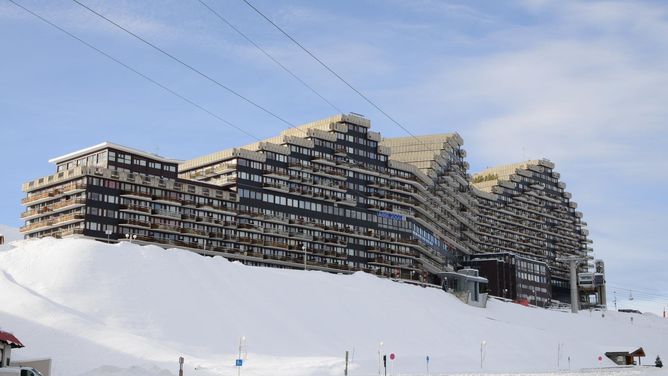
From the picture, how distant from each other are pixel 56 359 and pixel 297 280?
41.1m

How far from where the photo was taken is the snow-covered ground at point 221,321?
74812 millimetres

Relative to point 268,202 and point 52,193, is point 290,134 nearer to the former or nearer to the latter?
point 268,202

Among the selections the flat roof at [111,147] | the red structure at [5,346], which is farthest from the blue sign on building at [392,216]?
the red structure at [5,346]

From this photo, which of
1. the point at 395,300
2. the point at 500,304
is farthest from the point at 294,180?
the point at 395,300

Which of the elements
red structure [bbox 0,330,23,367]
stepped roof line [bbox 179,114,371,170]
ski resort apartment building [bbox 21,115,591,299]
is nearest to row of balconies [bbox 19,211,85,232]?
ski resort apartment building [bbox 21,115,591,299]

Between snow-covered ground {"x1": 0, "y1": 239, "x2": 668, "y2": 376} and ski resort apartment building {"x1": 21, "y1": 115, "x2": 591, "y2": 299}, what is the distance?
135 feet

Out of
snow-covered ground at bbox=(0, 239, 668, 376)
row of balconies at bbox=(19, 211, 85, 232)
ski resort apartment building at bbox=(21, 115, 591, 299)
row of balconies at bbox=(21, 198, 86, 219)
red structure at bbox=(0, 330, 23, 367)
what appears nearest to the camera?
red structure at bbox=(0, 330, 23, 367)

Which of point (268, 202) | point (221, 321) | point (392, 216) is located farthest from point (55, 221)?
point (392, 216)

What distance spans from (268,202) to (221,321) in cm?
8036

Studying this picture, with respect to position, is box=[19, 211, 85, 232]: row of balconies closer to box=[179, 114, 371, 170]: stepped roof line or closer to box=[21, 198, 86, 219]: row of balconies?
box=[21, 198, 86, 219]: row of balconies

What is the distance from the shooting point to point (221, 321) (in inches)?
3410

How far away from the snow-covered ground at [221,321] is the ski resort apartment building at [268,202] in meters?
41.0

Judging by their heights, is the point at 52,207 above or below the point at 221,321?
above

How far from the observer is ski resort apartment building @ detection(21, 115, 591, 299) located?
14495 cm
